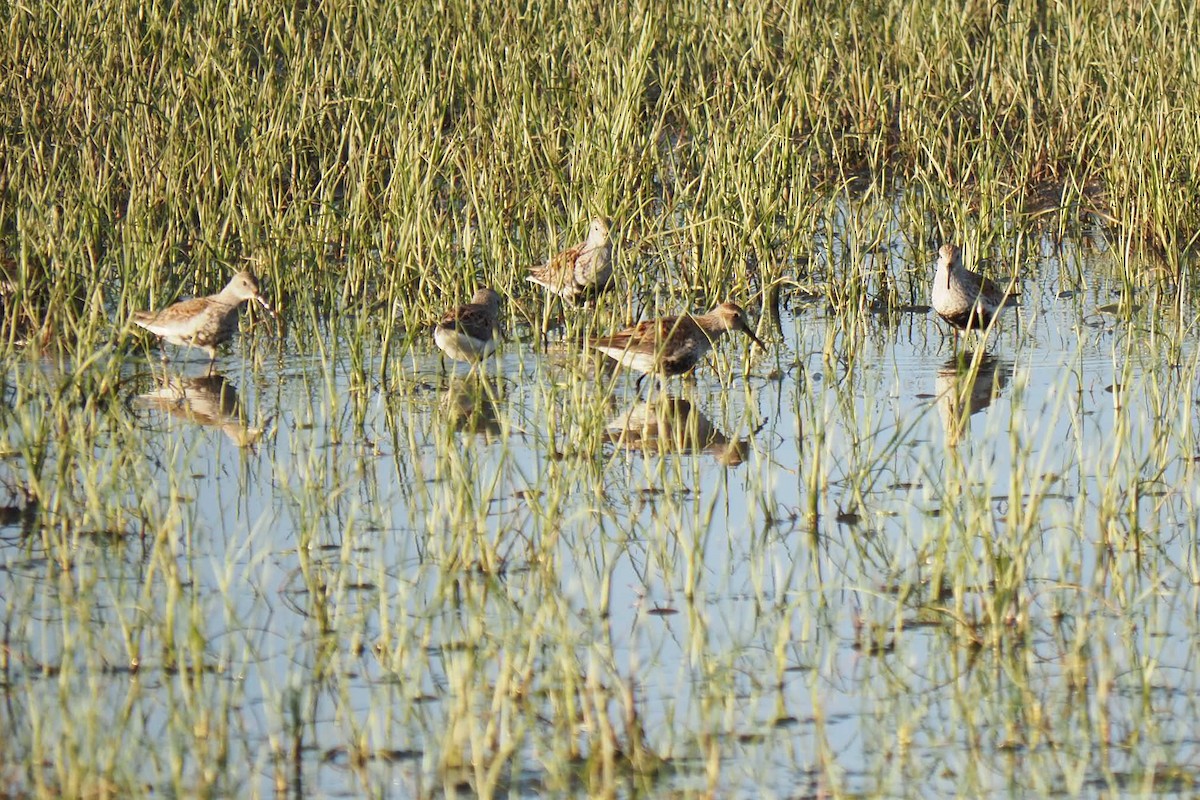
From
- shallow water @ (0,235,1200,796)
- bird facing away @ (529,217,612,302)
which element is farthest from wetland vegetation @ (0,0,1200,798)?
bird facing away @ (529,217,612,302)

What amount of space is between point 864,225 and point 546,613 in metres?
5.72

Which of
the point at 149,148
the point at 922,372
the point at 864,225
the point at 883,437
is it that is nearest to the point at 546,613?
the point at 883,437

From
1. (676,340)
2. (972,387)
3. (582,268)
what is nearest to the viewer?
(972,387)

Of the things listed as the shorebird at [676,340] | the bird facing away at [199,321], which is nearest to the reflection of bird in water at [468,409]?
the shorebird at [676,340]

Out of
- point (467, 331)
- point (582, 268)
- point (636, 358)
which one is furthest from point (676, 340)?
point (582, 268)

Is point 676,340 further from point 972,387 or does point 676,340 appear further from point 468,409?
point 972,387

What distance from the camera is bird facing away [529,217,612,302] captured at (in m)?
10.0

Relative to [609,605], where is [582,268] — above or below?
above

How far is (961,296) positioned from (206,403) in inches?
147

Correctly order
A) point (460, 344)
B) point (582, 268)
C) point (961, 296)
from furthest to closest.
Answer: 1. point (582, 268)
2. point (961, 296)
3. point (460, 344)

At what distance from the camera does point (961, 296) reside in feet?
31.9

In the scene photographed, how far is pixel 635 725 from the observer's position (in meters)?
4.60

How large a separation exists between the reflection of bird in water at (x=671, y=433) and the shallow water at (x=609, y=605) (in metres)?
0.03

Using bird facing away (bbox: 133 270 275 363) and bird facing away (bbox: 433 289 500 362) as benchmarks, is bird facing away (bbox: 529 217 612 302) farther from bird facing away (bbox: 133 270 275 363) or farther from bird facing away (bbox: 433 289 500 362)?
bird facing away (bbox: 133 270 275 363)
